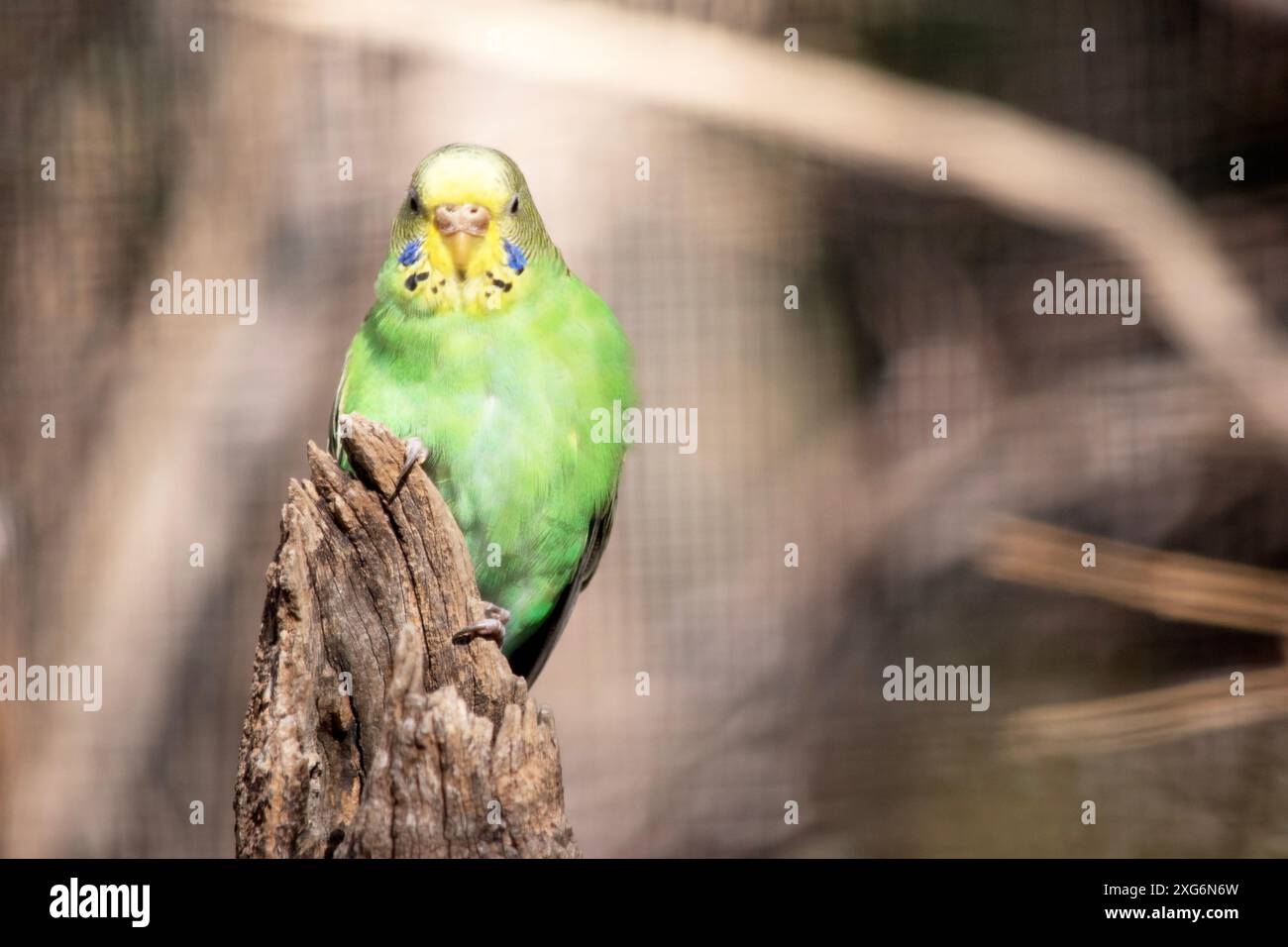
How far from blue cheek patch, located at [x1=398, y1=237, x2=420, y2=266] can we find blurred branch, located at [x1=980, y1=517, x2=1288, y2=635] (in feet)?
8.44

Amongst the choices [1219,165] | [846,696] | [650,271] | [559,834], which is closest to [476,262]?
[559,834]

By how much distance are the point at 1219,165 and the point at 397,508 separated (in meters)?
3.51

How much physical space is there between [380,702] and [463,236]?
124cm

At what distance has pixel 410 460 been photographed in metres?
3.05

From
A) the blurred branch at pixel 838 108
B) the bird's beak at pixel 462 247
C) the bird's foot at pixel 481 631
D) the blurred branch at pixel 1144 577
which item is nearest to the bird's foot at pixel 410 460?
the bird's foot at pixel 481 631

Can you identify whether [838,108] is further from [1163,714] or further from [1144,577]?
[1163,714]

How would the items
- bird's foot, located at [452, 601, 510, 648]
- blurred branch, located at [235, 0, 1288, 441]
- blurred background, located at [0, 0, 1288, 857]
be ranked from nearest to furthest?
bird's foot, located at [452, 601, 510, 648] < blurred branch, located at [235, 0, 1288, 441] < blurred background, located at [0, 0, 1288, 857]

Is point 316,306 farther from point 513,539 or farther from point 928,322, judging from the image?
point 928,322

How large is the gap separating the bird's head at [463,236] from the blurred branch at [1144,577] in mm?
2330

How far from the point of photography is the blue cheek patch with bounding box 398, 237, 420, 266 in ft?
11.1

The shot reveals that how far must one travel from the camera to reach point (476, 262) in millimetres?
3334

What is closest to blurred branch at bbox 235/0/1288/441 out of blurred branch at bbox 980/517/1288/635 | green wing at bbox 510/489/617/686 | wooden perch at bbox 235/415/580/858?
blurred branch at bbox 980/517/1288/635

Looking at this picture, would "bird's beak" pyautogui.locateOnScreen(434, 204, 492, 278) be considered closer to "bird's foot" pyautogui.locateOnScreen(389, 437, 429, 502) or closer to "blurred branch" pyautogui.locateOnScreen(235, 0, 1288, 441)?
"bird's foot" pyautogui.locateOnScreen(389, 437, 429, 502)

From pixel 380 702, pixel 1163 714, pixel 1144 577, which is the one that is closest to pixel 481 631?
pixel 380 702
